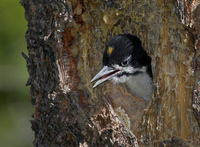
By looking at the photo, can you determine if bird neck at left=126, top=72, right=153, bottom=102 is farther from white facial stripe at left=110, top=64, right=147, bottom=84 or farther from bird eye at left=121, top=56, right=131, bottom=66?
bird eye at left=121, top=56, right=131, bottom=66

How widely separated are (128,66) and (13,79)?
2029mm

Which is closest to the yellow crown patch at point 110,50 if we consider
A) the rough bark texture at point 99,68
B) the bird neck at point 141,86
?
the rough bark texture at point 99,68

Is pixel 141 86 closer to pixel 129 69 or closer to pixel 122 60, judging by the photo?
pixel 129 69

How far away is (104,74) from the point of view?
421cm

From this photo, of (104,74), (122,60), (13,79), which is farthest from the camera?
(13,79)

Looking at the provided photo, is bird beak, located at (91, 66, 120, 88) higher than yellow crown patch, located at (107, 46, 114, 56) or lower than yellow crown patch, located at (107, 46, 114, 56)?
lower

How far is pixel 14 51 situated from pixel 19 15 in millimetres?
579

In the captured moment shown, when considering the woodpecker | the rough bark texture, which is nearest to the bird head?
the woodpecker

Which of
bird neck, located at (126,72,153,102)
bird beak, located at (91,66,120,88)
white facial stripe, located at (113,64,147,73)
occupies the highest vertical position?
white facial stripe, located at (113,64,147,73)

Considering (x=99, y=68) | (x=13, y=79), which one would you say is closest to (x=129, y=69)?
(x=99, y=68)

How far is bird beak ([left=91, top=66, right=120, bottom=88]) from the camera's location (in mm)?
4102

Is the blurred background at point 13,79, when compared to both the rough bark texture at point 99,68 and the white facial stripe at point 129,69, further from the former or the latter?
the white facial stripe at point 129,69

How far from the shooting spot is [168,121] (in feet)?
12.4

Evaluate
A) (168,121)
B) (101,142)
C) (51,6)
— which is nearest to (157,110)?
(168,121)
